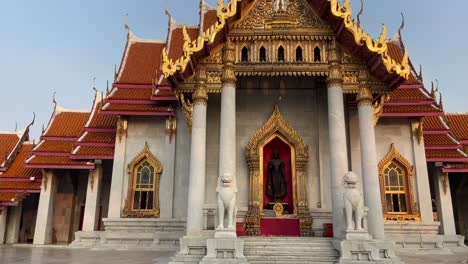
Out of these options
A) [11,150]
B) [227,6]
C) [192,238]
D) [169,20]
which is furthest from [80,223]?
[227,6]

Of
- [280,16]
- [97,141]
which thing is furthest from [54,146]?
[280,16]

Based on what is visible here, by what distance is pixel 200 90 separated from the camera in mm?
10539

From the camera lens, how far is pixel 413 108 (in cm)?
1375

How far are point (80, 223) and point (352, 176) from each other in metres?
15.6

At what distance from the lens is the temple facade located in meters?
9.50

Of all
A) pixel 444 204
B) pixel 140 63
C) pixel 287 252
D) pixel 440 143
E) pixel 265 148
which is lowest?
pixel 287 252

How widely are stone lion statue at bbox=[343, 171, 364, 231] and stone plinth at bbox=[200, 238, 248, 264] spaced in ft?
7.93

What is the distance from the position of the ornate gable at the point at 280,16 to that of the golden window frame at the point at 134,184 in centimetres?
575

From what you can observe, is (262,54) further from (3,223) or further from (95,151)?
(3,223)

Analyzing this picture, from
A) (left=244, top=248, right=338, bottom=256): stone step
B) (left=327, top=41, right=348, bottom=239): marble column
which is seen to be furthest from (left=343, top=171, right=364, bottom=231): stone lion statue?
(left=244, top=248, right=338, bottom=256): stone step

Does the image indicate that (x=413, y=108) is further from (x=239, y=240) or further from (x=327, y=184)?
(x=239, y=240)

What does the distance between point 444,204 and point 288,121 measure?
22.3 feet

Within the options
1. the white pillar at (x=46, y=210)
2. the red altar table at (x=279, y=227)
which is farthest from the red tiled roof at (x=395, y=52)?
the white pillar at (x=46, y=210)

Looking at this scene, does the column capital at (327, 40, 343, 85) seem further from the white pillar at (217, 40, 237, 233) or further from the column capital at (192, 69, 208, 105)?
the column capital at (192, 69, 208, 105)
